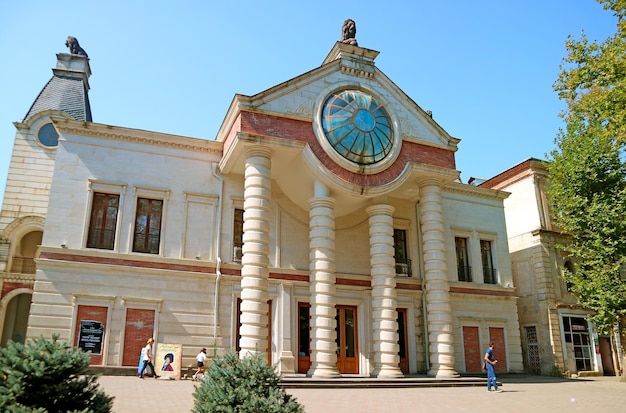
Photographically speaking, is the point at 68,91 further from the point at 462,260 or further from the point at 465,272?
the point at 465,272

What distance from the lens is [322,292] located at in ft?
61.7

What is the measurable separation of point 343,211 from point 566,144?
13.5 meters

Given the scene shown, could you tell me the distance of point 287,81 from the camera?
67.7 ft

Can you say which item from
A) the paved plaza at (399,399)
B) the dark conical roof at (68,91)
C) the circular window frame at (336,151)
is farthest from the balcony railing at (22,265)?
the circular window frame at (336,151)

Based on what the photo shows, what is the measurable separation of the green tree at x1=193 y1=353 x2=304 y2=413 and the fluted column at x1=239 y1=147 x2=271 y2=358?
9.02m

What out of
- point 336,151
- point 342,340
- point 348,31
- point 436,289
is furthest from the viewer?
point 348,31

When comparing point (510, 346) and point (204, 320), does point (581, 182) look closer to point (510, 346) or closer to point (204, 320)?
point (510, 346)

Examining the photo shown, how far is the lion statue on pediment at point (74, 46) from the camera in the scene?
32812 millimetres

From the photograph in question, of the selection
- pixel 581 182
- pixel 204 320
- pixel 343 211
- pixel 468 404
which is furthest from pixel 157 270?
→ pixel 581 182

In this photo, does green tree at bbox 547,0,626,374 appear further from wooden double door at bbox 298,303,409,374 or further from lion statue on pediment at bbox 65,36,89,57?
lion statue on pediment at bbox 65,36,89,57

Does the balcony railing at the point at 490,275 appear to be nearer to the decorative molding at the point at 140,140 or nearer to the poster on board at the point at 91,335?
the decorative molding at the point at 140,140

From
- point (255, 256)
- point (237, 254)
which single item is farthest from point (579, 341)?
point (255, 256)

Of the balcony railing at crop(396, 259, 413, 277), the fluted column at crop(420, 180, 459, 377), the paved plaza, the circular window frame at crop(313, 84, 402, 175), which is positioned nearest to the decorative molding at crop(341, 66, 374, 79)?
the circular window frame at crop(313, 84, 402, 175)

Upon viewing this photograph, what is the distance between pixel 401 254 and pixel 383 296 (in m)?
5.62
